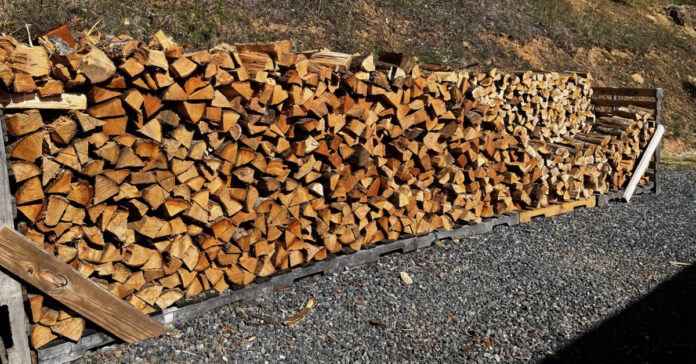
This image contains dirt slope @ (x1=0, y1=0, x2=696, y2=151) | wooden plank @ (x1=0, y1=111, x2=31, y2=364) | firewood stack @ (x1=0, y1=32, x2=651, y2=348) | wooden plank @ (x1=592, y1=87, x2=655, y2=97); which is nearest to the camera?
wooden plank @ (x1=0, y1=111, x2=31, y2=364)

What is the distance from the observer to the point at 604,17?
16062 mm

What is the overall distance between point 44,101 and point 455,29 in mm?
9636

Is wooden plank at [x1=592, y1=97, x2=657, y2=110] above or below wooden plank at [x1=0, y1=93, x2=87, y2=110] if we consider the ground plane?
below

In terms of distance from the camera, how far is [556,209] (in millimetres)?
5801

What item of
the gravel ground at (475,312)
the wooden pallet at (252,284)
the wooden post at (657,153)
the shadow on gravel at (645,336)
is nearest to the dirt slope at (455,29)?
the wooden pallet at (252,284)

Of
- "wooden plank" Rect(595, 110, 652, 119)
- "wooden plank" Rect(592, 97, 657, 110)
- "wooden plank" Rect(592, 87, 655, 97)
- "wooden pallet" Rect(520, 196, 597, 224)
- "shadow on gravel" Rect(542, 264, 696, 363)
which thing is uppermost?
"wooden plank" Rect(592, 87, 655, 97)

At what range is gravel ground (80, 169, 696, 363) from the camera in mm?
2988

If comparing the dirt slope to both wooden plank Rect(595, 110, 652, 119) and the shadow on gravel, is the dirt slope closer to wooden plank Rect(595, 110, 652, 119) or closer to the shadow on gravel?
wooden plank Rect(595, 110, 652, 119)

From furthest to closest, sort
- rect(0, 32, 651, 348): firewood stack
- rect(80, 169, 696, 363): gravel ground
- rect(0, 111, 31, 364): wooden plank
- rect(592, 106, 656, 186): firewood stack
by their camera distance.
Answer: rect(592, 106, 656, 186): firewood stack, rect(80, 169, 696, 363): gravel ground, rect(0, 32, 651, 348): firewood stack, rect(0, 111, 31, 364): wooden plank

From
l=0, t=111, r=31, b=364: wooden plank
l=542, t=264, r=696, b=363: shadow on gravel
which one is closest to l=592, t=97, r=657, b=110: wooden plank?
l=542, t=264, r=696, b=363: shadow on gravel

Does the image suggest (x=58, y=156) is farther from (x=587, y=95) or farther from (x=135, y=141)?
(x=587, y=95)

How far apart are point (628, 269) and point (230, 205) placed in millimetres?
3508

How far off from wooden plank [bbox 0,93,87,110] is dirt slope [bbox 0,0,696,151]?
2146 mm

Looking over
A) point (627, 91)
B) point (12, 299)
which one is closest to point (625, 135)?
point (627, 91)
